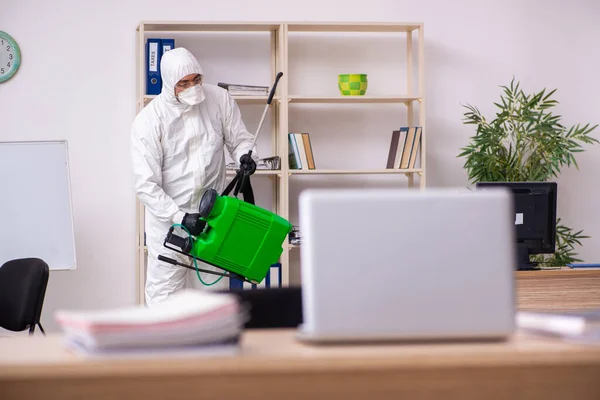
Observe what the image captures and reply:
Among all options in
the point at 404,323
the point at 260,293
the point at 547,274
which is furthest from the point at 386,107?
the point at 404,323

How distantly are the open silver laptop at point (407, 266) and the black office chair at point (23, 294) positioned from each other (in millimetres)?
2304

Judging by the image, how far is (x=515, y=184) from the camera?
354 cm

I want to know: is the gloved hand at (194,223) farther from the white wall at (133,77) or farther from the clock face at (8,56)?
the clock face at (8,56)

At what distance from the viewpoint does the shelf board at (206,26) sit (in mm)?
4426

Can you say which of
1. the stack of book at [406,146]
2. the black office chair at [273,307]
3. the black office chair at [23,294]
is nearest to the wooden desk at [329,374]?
the black office chair at [273,307]

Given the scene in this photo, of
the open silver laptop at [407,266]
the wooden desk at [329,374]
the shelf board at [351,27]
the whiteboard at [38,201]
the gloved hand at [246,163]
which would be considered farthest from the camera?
the shelf board at [351,27]

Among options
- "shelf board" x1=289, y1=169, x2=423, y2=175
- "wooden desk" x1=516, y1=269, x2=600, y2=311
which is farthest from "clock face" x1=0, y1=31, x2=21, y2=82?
"wooden desk" x1=516, y1=269, x2=600, y2=311

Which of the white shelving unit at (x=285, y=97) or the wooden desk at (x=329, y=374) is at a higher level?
the white shelving unit at (x=285, y=97)

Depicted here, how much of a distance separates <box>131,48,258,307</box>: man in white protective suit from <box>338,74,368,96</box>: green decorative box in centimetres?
87

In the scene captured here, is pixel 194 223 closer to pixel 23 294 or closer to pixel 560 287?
pixel 23 294

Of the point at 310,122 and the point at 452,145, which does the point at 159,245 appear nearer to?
the point at 310,122

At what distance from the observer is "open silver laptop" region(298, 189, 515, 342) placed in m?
1.13

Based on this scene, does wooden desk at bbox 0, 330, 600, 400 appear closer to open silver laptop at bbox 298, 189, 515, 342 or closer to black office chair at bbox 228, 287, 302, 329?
open silver laptop at bbox 298, 189, 515, 342

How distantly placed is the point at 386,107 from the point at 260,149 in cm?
82
